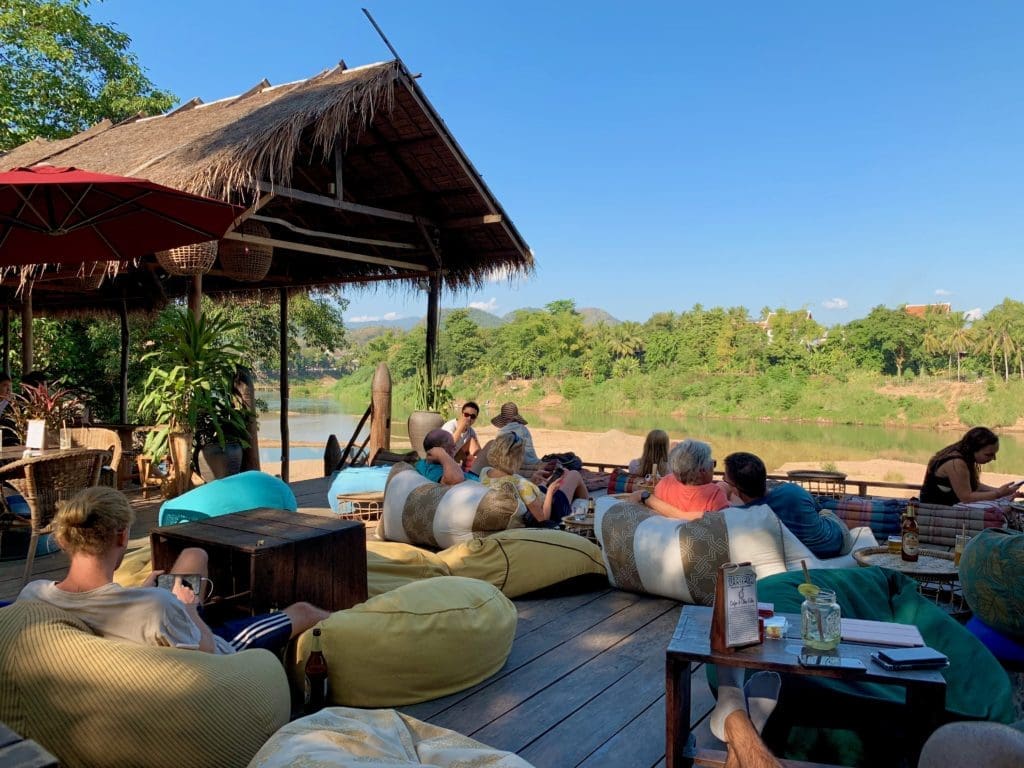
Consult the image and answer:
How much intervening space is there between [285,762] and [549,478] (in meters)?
4.46

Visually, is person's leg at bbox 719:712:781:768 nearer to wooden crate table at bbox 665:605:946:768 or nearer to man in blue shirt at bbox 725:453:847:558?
wooden crate table at bbox 665:605:946:768

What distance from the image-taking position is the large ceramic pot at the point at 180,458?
6.09 metres

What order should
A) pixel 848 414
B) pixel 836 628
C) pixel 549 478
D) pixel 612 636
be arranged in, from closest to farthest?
pixel 836 628, pixel 612 636, pixel 549 478, pixel 848 414

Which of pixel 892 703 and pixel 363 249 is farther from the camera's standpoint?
pixel 363 249

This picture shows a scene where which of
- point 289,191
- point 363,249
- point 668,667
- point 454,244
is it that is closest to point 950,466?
point 668,667

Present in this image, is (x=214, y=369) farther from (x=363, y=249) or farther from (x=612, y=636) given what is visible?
(x=612, y=636)

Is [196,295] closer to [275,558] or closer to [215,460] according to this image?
[215,460]

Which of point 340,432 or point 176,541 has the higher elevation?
point 176,541

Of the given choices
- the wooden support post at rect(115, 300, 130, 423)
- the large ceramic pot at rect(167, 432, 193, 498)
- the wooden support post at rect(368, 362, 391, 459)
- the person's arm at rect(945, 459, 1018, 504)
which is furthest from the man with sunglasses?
the wooden support post at rect(115, 300, 130, 423)

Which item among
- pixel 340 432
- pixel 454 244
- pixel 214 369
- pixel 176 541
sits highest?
pixel 454 244

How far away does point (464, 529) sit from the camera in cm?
453

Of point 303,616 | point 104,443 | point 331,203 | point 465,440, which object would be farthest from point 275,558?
point 331,203

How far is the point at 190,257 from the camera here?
20.1 feet

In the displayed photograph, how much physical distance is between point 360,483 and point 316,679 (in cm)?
316
